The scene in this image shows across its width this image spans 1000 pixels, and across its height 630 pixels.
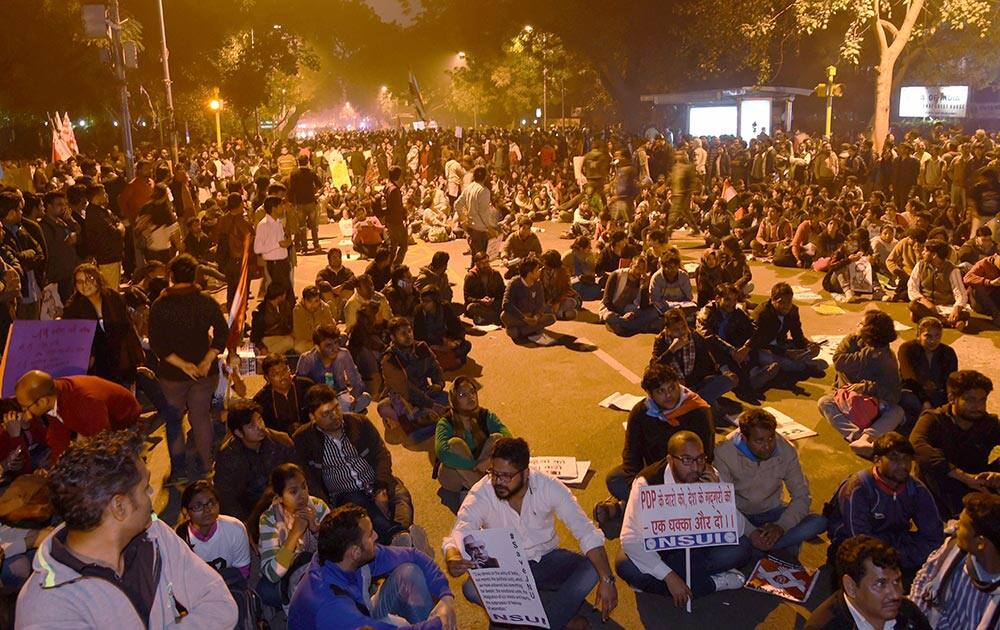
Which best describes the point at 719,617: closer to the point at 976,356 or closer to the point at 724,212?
the point at 976,356

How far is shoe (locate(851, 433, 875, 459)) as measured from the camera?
8398mm

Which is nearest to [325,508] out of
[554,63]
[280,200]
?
[280,200]

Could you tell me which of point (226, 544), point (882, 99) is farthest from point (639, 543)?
point (882, 99)

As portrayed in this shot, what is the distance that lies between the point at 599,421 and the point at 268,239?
5656 millimetres

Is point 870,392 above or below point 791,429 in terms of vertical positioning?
above

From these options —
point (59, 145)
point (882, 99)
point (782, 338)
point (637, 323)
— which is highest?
point (59, 145)

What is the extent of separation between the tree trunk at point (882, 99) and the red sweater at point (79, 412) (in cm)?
2519

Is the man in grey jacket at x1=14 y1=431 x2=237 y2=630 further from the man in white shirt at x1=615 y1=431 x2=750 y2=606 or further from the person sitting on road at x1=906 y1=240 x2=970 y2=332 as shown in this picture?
the person sitting on road at x1=906 y1=240 x2=970 y2=332

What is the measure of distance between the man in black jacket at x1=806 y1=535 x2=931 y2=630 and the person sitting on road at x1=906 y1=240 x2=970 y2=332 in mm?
8990

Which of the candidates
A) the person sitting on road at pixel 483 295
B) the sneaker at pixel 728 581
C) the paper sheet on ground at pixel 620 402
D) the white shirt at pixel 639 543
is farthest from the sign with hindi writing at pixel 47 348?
the person sitting on road at pixel 483 295

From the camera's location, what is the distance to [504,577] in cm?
538

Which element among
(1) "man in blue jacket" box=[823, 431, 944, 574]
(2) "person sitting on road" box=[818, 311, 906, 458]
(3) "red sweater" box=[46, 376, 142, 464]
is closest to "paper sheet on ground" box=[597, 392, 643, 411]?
(2) "person sitting on road" box=[818, 311, 906, 458]

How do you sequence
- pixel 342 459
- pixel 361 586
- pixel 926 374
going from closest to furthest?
1. pixel 361 586
2. pixel 342 459
3. pixel 926 374

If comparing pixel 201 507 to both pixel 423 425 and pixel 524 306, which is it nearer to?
pixel 423 425
